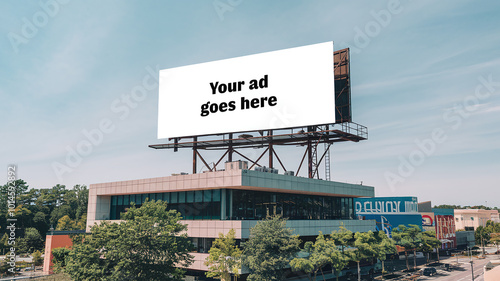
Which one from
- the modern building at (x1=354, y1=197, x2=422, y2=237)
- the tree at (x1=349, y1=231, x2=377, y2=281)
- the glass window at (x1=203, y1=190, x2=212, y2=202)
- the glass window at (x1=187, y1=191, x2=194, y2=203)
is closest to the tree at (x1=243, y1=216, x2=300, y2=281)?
the glass window at (x1=203, y1=190, x2=212, y2=202)

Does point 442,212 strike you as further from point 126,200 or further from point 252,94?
point 126,200

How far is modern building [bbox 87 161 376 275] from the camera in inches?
1633

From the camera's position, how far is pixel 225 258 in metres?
37.8

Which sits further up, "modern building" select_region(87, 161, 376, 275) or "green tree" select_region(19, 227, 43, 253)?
"modern building" select_region(87, 161, 376, 275)

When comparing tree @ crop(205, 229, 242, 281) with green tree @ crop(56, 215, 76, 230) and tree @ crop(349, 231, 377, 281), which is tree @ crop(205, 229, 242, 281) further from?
green tree @ crop(56, 215, 76, 230)

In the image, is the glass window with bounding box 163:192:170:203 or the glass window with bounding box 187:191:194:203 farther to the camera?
the glass window with bounding box 163:192:170:203

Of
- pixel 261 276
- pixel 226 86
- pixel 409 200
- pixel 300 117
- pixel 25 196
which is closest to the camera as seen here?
pixel 261 276

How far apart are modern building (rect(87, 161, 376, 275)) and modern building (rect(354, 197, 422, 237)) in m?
29.8

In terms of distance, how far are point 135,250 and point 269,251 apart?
1209 centimetres

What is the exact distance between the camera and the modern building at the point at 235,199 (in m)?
41.5

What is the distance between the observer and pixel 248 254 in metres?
37.5

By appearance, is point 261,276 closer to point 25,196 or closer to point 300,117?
point 300,117

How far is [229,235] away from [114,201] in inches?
1032

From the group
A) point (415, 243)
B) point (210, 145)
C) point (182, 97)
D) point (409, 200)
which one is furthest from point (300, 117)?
point (409, 200)
